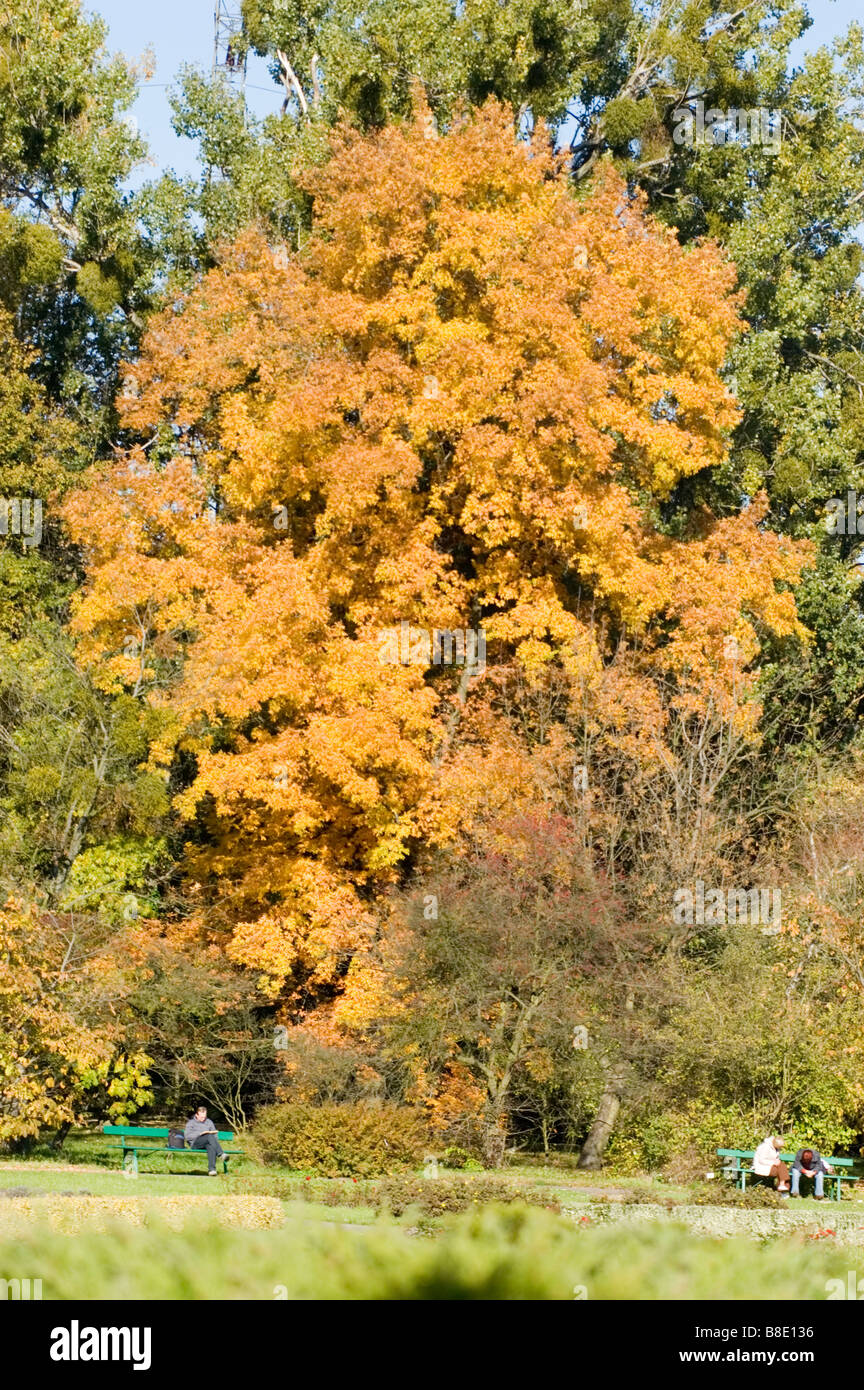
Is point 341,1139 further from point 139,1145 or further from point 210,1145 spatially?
point 139,1145

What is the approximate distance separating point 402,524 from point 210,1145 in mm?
11271

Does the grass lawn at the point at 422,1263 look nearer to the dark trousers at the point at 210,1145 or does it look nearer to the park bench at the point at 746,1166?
the dark trousers at the point at 210,1145

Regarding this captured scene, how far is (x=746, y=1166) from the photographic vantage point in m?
19.8

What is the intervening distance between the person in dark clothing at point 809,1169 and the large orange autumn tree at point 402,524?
22.3ft

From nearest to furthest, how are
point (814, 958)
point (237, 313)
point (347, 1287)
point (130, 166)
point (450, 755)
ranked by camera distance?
1. point (347, 1287)
2. point (814, 958)
3. point (450, 755)
4. point (237, 313)
5. point (130, 166)

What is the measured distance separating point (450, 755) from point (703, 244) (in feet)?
39.9

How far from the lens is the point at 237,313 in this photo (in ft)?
99.7

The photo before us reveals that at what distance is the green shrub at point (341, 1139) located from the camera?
18.7 meters
